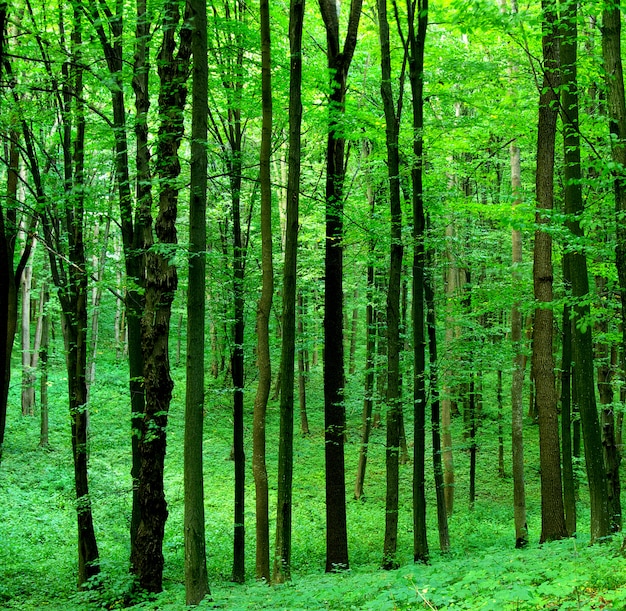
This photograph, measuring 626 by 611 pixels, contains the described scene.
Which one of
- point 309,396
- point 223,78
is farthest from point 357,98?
point 309,396

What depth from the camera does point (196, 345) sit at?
623cm

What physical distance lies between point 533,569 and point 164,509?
17.6 ft

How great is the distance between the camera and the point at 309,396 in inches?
1087

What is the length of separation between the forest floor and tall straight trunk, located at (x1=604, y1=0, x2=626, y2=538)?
250 centimetres

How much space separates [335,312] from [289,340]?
2.41 metres

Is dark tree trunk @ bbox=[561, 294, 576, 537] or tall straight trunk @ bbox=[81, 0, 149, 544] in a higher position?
tall straight trunk @ bbox=[81, 0, 149, 544]

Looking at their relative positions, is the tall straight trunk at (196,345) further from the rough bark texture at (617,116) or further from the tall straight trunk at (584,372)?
the tall straight trunk at (584,372)

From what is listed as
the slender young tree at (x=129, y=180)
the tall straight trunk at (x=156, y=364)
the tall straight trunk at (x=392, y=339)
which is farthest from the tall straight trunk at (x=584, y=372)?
the slender young tree at (x=129, y=180)

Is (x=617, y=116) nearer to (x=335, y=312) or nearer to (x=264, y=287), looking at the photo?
(x=264, y=287)

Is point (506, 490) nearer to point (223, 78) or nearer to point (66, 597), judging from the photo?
point (66, 597)

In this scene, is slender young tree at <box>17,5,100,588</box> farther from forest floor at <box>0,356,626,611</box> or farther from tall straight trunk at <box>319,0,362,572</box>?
tall straight trunk at <box>319,0,362,572</box>

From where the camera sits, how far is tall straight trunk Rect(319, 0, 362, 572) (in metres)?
9.55

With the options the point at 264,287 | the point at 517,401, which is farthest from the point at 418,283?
the point at 517,401

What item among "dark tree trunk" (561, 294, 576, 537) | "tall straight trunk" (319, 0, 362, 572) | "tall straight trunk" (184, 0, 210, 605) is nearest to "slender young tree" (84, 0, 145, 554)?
"tall straight trunk" (184, 0, 210, 605)
